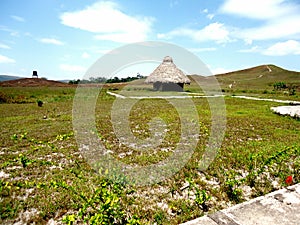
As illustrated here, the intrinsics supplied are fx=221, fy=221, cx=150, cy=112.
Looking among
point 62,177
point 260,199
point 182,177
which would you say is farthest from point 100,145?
point 260,199

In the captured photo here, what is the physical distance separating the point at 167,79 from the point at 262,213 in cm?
2871

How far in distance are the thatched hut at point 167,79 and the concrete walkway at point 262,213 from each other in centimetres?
2790

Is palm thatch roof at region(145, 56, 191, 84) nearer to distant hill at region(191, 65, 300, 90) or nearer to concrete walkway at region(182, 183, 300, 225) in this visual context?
distant hill at region(191, 65, 300, 90)

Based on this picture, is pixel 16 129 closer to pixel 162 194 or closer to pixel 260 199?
pixel 162 194

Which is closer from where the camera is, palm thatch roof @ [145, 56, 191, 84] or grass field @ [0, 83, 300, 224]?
grass field @ [0, 83, 300, 224]

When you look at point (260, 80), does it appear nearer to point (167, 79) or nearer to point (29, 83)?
point (167, 79)

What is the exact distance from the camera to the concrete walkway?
2.85 m

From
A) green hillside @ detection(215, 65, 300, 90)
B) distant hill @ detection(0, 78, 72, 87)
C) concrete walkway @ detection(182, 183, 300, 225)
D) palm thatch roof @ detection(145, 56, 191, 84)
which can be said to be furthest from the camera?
green hillside @ detection(215, 65, 300, 90)

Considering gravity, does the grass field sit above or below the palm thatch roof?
below

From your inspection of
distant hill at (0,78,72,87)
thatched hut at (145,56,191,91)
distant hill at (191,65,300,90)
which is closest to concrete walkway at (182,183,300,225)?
distant hill at (191,65,300,90)

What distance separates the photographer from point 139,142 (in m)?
6.98

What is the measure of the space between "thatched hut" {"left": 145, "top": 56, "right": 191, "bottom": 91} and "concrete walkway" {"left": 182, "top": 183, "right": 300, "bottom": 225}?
2790 centimetres

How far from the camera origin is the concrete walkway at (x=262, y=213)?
2.85 m

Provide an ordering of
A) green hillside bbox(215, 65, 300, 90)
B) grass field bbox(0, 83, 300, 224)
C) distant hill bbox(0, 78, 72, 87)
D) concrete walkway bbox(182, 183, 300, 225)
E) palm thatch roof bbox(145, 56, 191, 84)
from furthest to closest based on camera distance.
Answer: green hillside bbox(215, 65, 300, 90)
distant hill bbox(0, 78, 72, 87)
palm thatch roof bbox(145, 56, 191, 84)
grass field bbox(0, 83, 300, 224)
concrete walkway bbox(182, 183, 300, 225)
